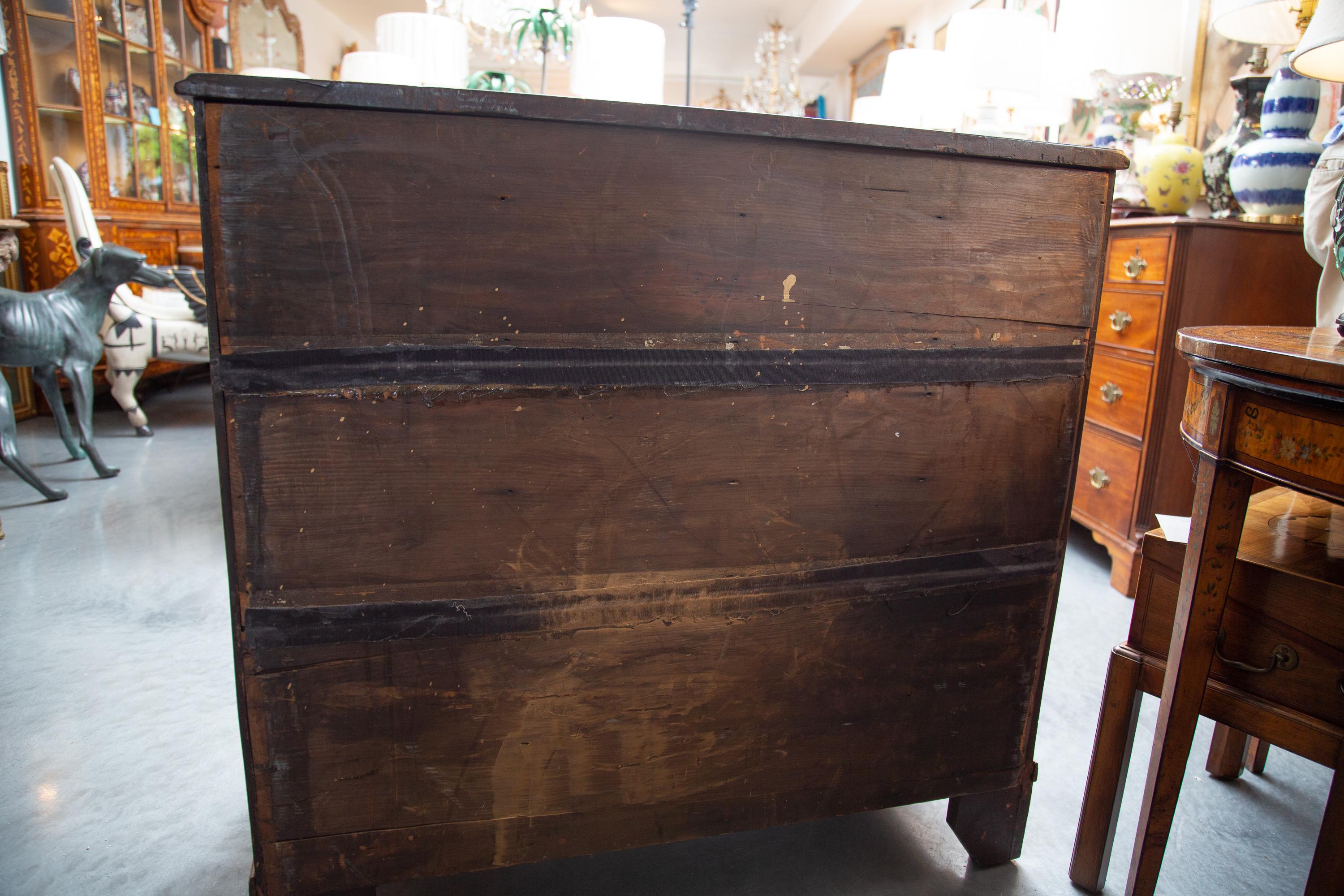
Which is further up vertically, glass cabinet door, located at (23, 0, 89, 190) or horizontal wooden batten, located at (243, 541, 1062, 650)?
glass cabinet door, located at (23, 0, 89, 190)

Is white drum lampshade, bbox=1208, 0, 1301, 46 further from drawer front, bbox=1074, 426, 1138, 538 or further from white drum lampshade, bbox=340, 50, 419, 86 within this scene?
white drum lampshade, bbox=340, 50, 419, 86

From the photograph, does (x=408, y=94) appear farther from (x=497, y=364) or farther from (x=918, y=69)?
(x=918, y=69)

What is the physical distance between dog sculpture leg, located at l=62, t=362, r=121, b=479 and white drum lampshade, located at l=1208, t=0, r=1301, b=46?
3861 mm

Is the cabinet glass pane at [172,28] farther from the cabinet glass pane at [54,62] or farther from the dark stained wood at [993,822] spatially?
the dark stained wood at [993,822]

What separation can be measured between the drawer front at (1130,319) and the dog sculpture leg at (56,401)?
142 inches

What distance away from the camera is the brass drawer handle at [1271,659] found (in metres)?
0.94

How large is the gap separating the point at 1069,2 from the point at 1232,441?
230 centimetres

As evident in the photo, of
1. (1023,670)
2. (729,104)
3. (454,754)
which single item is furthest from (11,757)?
(729,104)

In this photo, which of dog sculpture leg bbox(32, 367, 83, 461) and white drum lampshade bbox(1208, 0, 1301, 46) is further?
dog sculpture leg bbox(32, 367, 83, 461)

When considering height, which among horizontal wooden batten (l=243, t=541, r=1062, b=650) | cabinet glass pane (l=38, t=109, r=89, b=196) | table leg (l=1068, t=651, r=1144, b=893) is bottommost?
table leg (l=1068, t=651, r=1144, b=893)

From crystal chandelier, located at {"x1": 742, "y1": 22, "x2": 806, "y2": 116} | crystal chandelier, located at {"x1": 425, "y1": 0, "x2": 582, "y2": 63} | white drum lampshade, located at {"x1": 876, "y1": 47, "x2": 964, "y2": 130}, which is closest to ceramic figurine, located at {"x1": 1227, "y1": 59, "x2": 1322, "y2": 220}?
white drum lampshade, located at {"x1": 876, "y1": 47, "x2": 964, "y2": 130}

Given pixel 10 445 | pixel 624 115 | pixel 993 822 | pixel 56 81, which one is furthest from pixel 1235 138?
pixel 56 81

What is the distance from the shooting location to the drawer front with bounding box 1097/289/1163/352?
2205 mm

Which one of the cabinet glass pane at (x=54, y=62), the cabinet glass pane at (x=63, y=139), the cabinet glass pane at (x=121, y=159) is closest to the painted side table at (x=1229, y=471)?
the cabinet glass pane at (x=63, y=139)
